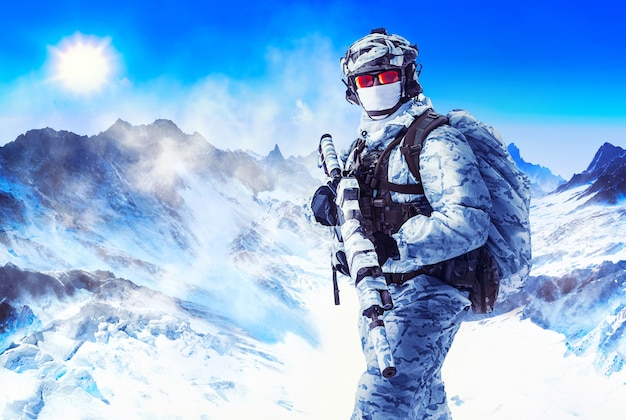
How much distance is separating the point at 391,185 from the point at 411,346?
89 centimetres

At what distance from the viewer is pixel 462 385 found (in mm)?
7379

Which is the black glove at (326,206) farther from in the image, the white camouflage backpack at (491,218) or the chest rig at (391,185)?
the white camouflage backpack at (491,218)

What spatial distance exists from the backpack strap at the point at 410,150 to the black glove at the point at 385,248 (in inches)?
14.4

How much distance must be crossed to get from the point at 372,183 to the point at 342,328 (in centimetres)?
668

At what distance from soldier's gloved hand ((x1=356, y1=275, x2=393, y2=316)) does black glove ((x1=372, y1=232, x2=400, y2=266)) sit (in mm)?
203

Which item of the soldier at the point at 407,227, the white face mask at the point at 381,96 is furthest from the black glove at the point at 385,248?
the white face mask at the point at 381,96

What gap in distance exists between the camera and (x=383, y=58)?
3.21m

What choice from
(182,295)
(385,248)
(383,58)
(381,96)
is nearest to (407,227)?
(385,248)

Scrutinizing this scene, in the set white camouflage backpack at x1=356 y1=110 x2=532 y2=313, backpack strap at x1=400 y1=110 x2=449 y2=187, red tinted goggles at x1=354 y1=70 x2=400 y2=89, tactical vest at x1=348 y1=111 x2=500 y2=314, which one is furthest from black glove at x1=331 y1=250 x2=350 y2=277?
red tinted goggles at x1=354 y1=70 x2=400 y2=89

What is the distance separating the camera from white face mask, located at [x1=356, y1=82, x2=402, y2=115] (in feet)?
10.7

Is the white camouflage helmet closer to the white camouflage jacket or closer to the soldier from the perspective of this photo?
the soldier

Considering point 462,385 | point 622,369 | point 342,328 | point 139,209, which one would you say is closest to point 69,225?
point 139,209

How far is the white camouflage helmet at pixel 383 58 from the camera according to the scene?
3.21 metres

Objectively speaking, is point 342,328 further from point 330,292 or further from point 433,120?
point 433,120
